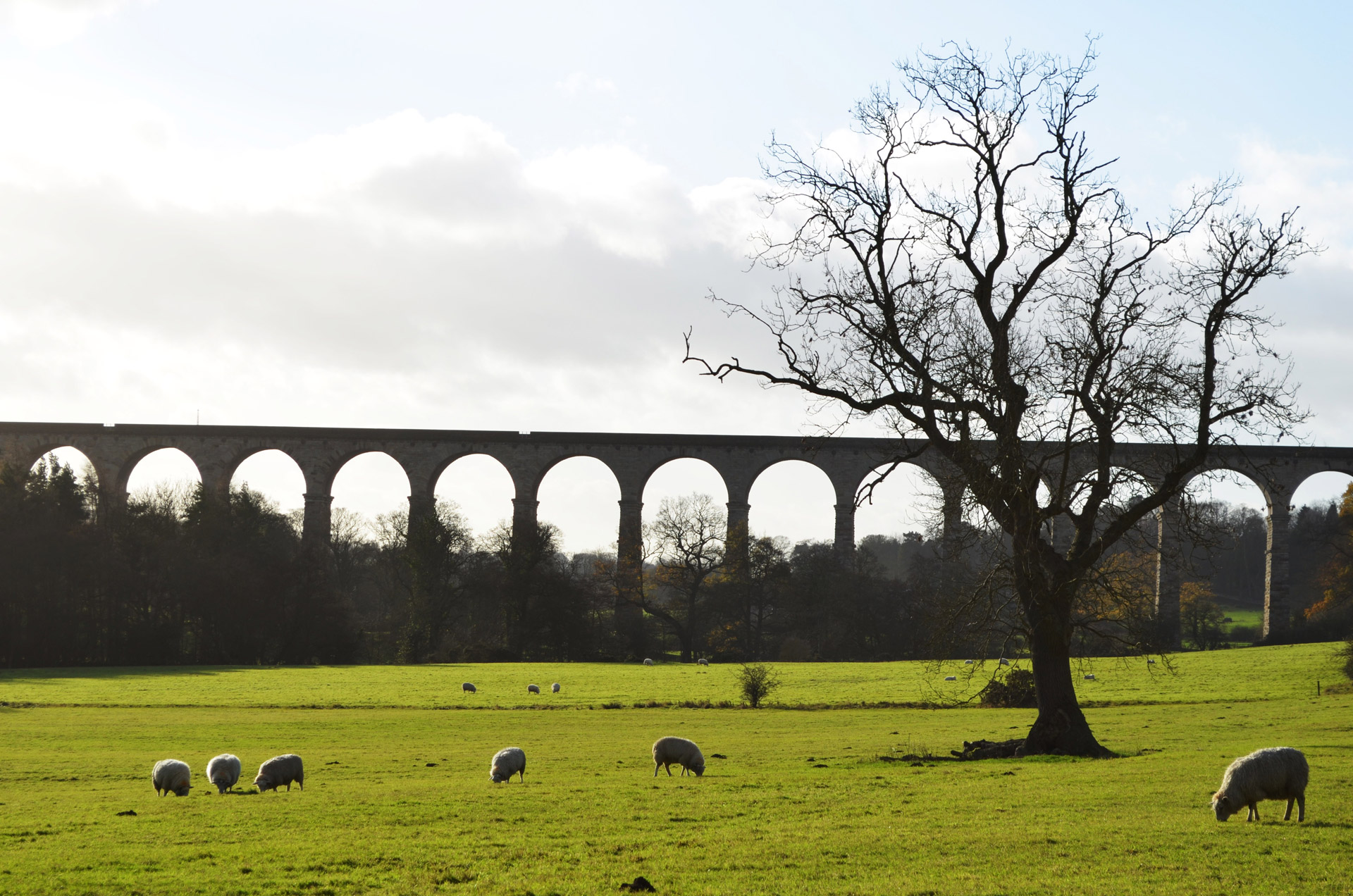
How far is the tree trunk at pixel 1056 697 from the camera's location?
15.0 meters

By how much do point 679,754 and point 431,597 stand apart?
37595 millimetres

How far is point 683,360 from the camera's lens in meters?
16.0

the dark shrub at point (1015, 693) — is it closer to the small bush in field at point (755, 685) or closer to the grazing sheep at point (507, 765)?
the small bush in field at point (755, 685)

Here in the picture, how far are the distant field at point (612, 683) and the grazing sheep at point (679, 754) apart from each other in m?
13.5

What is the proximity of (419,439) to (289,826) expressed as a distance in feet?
146

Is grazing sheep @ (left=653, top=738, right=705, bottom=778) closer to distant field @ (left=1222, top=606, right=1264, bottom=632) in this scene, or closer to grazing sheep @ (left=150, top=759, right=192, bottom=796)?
grazing sheep @ (left=150, top=759, right=192, bottom=796)

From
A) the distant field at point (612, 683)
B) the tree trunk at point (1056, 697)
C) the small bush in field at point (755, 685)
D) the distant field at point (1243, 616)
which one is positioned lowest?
the distant field at point (1243, 616)

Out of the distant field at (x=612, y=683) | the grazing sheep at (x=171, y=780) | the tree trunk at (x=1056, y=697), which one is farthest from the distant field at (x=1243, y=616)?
the grazing sheep at (x=171, y=780)

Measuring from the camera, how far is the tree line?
46219 millimetres

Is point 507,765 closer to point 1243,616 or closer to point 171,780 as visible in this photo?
point 171,780

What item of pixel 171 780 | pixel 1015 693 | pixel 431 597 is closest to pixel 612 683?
pixel 1015 693

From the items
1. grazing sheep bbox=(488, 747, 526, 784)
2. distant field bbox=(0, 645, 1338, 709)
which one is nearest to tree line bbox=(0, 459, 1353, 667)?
distant field bbox=(0, 645, 1338, 709)

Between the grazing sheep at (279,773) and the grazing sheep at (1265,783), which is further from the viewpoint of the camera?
the grazing sheep at (279,773)

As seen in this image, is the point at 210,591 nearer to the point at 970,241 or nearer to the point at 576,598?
the point at 576,598
